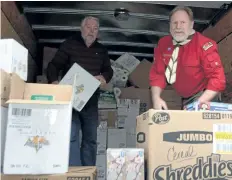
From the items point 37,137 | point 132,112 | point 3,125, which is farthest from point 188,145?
point 132,112

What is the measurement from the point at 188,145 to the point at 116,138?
200 centimetres

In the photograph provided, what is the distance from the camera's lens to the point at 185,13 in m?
2.45

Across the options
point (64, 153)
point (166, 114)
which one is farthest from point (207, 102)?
point (64, 153)

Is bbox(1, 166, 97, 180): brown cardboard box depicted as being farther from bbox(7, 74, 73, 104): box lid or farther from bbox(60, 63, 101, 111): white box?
bbox(60, 63, 101, 111): white box

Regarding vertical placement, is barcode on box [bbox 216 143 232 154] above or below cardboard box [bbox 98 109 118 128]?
below

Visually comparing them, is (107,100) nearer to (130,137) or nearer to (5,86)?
(130,137)

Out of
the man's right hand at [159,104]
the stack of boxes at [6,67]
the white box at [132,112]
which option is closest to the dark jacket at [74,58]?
the white box at [132,112]

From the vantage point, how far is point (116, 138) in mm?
3758

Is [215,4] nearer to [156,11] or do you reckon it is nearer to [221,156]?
[156,11]

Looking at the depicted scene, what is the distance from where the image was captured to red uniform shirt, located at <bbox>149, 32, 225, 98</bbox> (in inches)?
87.5

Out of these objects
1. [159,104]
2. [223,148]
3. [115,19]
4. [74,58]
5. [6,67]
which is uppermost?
[115,19]

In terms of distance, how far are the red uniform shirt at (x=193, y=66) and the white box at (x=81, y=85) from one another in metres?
0.56

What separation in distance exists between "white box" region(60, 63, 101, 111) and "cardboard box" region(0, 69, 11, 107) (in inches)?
37.6

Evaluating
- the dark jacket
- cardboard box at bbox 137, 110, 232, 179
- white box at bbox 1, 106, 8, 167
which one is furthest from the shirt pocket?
white box at bbox 1, 106, 8, 167
